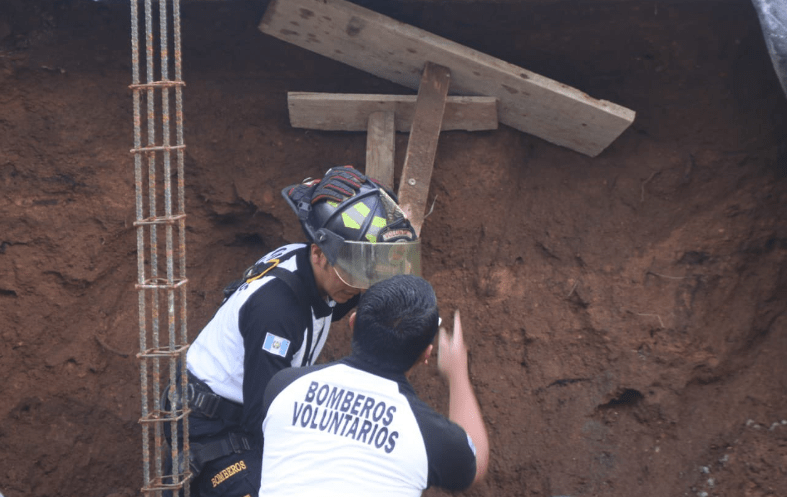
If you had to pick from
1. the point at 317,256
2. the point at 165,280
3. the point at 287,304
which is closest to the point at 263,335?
the point at 287,304

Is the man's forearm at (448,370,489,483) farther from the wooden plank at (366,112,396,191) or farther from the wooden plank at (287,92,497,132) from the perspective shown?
the wooden plank at (287,92,497,132)

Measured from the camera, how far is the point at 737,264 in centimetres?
414

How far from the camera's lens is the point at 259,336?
2.80 m

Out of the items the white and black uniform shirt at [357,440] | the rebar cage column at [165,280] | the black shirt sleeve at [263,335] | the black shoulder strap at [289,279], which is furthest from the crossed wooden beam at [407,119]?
the white and black uniform shirt at [357,440]

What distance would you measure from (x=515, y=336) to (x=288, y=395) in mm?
2198

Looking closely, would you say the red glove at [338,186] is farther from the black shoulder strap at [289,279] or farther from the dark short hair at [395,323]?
the dark short hair at [395,323]

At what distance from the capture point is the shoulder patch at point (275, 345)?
2789mm

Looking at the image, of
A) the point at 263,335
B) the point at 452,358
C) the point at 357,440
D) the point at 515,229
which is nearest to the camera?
the point at 357,440

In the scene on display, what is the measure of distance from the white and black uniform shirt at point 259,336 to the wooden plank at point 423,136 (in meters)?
0.82

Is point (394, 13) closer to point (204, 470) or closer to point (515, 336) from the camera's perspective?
point (515, 336)

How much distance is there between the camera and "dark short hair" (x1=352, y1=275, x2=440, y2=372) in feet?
7.57

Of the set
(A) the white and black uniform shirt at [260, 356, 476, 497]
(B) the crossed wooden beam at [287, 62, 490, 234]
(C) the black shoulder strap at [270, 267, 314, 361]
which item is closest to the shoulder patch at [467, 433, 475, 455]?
(A) the white and black uniform shirt at [260, 356, 476, 497]

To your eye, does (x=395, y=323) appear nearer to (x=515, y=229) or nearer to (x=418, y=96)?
(x=418, y=96)

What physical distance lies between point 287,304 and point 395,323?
701 mm
